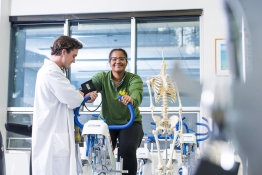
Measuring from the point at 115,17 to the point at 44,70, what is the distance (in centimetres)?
293

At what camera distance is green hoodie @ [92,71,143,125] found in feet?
8.39

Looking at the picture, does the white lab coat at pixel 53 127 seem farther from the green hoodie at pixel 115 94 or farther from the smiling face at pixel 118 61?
the smiling face at pixel 118 61

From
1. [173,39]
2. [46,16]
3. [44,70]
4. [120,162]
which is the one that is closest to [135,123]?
[120,162]

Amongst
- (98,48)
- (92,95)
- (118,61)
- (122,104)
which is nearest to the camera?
(92,95)

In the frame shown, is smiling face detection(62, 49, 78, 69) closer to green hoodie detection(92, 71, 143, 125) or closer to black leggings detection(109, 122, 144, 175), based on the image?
green hoodie detection(92, 71, 143, 125)

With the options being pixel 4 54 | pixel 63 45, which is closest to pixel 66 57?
pixel 63 45

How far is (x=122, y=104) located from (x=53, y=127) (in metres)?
0.52

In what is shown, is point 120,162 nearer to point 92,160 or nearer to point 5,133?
point 92,160

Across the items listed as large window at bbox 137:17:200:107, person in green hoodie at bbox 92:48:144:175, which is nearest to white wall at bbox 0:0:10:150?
large window at bbox 137:17:200:107

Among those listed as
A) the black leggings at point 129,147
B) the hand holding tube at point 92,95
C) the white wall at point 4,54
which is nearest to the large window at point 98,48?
the white wall at point 4,54

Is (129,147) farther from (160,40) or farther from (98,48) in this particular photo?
(98,48)

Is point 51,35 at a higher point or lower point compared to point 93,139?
higher

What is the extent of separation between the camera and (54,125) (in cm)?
228

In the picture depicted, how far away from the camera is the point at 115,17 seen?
5.12 m
